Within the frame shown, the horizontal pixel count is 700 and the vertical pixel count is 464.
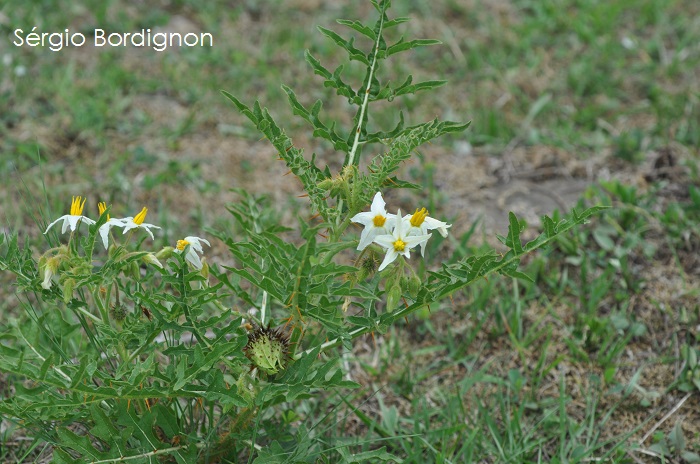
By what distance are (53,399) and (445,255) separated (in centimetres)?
183

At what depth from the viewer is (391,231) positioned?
69.7 inches

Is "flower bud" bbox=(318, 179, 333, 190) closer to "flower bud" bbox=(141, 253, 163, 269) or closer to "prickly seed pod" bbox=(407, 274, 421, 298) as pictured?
"prickly seed pod" bbox=(407, 274, 421, 298)

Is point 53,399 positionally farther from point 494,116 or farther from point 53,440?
point 494,116

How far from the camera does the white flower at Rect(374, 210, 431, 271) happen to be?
174 centimetres

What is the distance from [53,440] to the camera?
1.91 metres

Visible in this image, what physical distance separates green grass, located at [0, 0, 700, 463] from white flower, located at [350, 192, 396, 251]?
0.49 meters

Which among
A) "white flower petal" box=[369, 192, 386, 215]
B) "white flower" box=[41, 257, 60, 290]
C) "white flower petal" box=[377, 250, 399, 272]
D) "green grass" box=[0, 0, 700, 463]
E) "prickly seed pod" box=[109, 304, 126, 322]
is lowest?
"green grass" box=[0, 0, 700, 463]

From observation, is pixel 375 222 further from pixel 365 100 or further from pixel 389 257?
pixel 365 100

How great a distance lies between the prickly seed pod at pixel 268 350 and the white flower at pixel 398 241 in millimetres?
300

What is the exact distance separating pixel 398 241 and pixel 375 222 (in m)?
0.07

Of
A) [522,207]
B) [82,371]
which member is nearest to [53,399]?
[82,371]

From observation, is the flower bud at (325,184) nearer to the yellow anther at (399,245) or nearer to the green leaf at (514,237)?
the yellow anther at (399,245)

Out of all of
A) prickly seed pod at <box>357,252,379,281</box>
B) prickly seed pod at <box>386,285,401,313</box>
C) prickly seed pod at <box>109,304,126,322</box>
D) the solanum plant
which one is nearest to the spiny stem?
the solanum plant

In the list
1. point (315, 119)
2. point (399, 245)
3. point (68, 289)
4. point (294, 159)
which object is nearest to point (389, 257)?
point (399, 245)
